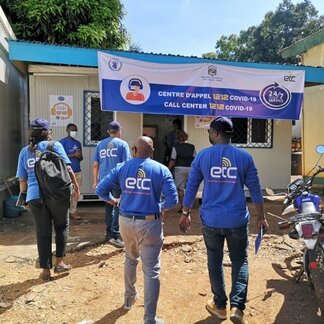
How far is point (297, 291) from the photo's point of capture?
408 cm

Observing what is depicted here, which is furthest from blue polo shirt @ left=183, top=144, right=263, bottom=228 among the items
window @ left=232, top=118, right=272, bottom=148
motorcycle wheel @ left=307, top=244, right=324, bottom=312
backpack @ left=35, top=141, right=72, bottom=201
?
window @ left=232, top=118, right=272, bottom=148

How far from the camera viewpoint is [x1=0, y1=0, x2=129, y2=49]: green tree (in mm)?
13094

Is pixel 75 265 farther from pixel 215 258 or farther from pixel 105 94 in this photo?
pixel 105 94

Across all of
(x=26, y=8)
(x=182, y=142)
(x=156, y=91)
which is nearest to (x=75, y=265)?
(x=182, y=142)

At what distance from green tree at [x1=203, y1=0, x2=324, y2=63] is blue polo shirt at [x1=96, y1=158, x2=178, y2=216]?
26.0 meters

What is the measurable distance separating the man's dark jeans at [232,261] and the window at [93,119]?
210 inches

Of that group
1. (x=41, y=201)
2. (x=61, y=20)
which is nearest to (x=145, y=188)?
(x=41, y=201)

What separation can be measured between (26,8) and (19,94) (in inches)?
198

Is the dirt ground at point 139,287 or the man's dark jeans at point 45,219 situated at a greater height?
the man's dark jeans at point 45,219

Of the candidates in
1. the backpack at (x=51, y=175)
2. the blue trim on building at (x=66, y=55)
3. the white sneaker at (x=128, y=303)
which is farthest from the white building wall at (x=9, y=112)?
the white sneaker at (x=128, y=303)

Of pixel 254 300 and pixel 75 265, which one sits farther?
pixel 75 265

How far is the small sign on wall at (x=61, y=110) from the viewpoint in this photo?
7.94m

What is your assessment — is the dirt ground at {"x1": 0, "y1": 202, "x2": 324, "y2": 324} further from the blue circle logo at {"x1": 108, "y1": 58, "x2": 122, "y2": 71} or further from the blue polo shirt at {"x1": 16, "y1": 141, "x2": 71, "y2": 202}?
the blue circle logo at {"x1": 108, "y1": 58, "x2": 122, "y2": 71}

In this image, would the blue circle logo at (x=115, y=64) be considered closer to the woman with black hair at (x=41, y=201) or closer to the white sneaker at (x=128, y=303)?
the woman with black hair at (x=41, y=201)
